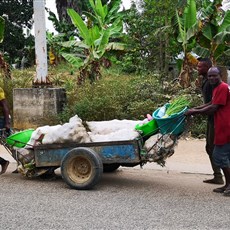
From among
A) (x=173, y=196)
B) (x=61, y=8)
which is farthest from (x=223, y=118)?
(x=61, y=8)

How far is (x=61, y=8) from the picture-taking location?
2895 cm

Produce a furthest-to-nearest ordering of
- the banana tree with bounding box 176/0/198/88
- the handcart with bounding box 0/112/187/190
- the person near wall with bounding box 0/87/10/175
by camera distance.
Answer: the banana tree with bounding box 176/0/198/88, the person near wall with bounding box 0/87/10/175, the handcart with bounding box 0/112/187/190

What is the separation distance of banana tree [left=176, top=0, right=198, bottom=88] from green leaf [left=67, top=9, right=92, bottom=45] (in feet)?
10.4

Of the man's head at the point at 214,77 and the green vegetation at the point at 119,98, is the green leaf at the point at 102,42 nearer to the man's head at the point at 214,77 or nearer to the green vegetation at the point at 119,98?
the green vegetation at the point at 119,98

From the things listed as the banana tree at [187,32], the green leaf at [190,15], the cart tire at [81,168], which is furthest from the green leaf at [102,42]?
the cart tire at [81,168]

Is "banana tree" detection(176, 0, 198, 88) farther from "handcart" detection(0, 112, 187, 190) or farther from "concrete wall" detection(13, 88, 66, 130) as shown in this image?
"handcart" detection(0, 112, 187, 190)

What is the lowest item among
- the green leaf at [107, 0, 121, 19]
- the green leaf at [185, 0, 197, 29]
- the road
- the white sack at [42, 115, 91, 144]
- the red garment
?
the road

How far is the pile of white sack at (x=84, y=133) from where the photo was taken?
6.70 metres

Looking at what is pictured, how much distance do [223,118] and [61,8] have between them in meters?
24.3

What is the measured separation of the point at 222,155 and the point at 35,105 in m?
7.33

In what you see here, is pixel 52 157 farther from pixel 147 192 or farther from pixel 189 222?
pixel 189 222

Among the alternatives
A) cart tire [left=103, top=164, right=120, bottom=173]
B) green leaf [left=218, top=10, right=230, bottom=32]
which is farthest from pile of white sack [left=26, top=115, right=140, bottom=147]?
green leaf [left=218, top=10, right=230, bottom=32]

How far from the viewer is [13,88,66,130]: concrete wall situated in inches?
485

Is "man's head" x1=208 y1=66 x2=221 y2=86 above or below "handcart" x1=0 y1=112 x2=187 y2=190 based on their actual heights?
above
